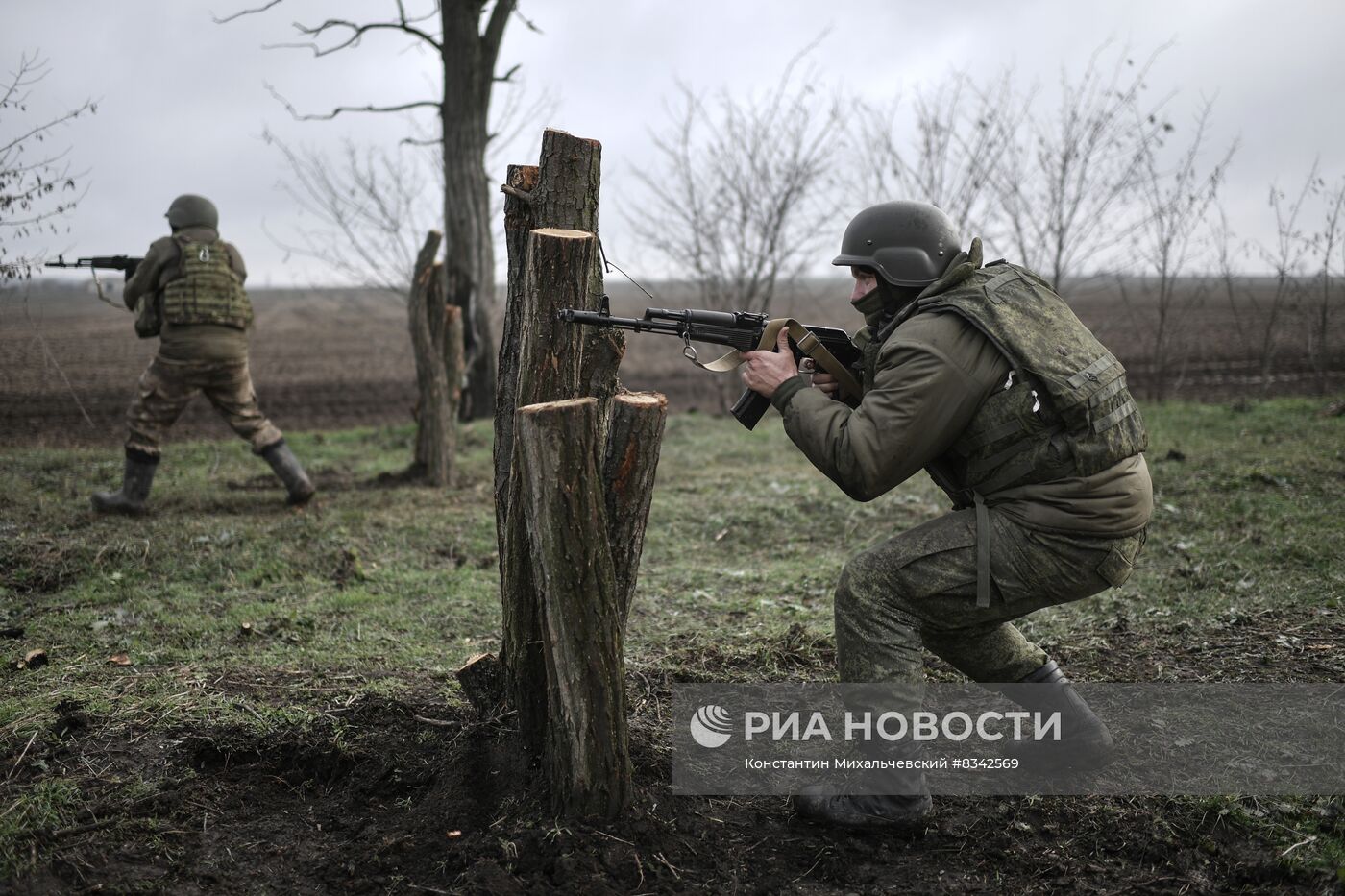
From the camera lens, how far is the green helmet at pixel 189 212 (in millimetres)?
7703

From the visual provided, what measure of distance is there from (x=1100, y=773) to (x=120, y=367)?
20.6 metres

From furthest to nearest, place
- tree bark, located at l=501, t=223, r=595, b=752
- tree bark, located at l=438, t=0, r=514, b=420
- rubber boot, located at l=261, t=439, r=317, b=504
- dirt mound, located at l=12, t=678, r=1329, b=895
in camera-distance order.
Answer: tree bark, located at l=438, t=0, r=514, b=420, rubber boot, located at l=261, t=439, r=317, b=504, tree bark, located at l=501, t=223, r=595, b=752, dirt mound, located at l=12, t=678, r=1329, b=895

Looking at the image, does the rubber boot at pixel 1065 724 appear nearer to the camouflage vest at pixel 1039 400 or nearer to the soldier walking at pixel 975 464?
the soldier walking at pixel 975 464

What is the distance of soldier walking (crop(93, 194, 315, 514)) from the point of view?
7605mm

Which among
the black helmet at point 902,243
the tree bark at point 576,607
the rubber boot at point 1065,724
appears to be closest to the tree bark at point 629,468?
the tree bark at point 576,607

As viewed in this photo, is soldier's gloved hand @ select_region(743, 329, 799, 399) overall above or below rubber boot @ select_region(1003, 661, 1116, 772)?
above

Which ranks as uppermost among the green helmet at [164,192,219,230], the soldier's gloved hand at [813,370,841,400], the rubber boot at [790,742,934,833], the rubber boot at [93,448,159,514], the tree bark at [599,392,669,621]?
the green helmet at [164,192,219,230]

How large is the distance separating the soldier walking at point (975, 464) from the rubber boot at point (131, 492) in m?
6.39

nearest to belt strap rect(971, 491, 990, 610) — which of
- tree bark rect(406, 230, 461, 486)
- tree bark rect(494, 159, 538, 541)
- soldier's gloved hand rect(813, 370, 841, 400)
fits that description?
soldier's gloved hand rect(813, 370, 841, 400)

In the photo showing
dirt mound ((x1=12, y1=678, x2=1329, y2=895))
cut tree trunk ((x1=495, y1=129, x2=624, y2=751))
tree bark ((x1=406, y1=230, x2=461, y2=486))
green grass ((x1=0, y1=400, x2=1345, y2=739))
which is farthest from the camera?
tree bark ((x1=406, y1=230, x2=461, y2=486))

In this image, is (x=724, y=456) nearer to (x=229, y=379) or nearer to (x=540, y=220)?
(x=229, y=379)

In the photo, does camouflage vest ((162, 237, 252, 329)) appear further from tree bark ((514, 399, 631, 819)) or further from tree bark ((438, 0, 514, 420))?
tree bark ((514, 399, 631, 819))

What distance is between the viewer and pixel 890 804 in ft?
10.4

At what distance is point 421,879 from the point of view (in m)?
2.95
